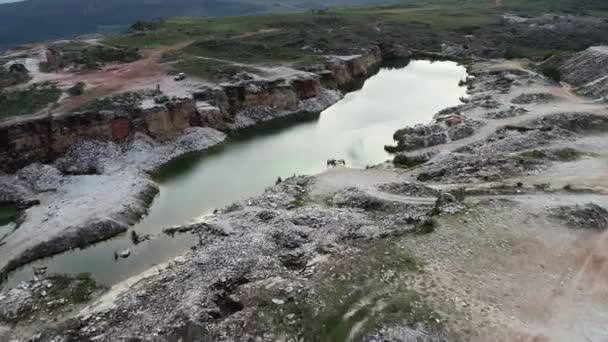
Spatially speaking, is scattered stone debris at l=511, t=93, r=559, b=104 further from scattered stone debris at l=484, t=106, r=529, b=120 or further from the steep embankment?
the steep embankment

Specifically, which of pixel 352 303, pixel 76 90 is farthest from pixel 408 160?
pixel 76 90

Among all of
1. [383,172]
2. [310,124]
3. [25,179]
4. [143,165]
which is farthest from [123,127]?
[383,172]

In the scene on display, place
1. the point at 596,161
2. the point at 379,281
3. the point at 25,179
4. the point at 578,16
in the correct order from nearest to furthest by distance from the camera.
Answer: the point at 379,281 < the point at 596,161 < the point at 25,179 < the point at 578,16

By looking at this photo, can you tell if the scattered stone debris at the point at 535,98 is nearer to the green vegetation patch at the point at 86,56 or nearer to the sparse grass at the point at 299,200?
the sparse grass at the point at 299,200

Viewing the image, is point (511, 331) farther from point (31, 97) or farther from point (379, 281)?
point (31, 97)

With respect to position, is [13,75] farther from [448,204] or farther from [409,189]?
[448,204]

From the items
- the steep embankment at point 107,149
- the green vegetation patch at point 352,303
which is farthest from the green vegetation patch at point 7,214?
the green vegetation patch at point 352,303
